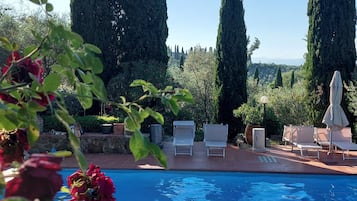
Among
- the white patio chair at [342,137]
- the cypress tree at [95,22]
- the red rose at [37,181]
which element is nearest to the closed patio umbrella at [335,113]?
the white patio chair at [342,137]

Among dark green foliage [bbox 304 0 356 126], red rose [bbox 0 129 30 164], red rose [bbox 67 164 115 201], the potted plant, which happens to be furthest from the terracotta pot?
red rose [bbox 0 129 30 164]

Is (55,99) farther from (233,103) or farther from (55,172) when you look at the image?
(233,103)

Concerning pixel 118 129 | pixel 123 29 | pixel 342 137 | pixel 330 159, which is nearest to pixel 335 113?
pixel 342 137

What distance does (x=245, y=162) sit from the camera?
1203 centimetres

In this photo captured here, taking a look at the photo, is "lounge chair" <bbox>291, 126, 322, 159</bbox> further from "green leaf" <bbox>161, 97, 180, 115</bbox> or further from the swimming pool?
"green leaf" <bbox>161, 97, 180, 115</bbox>

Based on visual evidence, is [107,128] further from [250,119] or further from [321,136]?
[321,136]

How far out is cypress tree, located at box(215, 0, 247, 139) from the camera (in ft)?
53.4

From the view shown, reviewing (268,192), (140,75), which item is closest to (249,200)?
(268,192)

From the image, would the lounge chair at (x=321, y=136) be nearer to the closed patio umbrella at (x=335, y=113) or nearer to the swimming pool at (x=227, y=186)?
the closed patio umbrella at (x=335, y=113)

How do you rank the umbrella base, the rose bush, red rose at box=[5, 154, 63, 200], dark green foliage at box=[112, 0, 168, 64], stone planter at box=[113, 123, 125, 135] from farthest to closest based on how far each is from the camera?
dark green foliage at box=[112, 0, 168, 64] → stone planter at box=[113, 123, 125, 135] → the umbrella base → the rose bush → red rose at box=[5, 154, 63, 200]

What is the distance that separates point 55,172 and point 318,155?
12719 millimetres

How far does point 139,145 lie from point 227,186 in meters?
9.53

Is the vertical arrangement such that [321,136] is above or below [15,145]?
below

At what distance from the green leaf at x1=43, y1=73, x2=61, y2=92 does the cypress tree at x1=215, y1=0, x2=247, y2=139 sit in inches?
613
